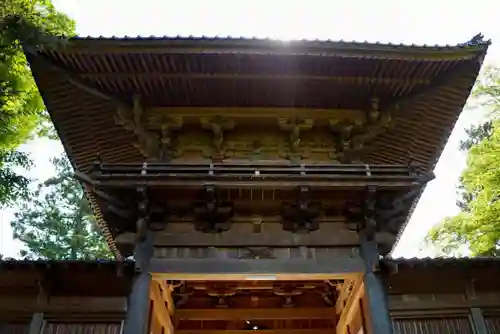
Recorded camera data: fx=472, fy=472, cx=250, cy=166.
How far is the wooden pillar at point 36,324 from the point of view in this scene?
725 cm

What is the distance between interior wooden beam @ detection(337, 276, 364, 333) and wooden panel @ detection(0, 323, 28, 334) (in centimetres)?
551

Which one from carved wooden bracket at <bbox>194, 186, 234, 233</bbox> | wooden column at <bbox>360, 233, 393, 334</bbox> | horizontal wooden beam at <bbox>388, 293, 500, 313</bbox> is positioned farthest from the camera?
carved wooden bracket at <bbox>194, 186, 234, 233</bbox>

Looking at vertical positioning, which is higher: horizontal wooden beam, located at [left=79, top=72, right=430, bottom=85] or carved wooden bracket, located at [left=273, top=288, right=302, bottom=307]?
horizontal wooden beam, located at [left=79, top=72, right=430, bottom=85]

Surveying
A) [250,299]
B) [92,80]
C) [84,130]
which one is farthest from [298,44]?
[250,299]

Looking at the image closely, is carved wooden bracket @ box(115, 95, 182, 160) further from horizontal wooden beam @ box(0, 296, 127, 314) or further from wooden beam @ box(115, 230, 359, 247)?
horizontal wooden beam @ box(0, 296, 127, 314)

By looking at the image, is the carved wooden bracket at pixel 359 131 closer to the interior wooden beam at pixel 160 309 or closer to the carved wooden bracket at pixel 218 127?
the carved wooden bracket at pixel 218 127

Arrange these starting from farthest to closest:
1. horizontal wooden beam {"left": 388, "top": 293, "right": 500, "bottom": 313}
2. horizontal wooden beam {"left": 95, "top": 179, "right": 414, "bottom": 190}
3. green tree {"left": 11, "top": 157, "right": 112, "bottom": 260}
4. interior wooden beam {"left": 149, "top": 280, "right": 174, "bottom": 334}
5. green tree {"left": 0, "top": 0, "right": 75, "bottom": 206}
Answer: green tree {"left": 11, "top": 157, "right": 112, "bottom": 260} → green tree {"left": 0, "top": 0, "right": 75, "bottom": 206} → interior wooden beam {"left": 149, "top": 280, "right": 174, "bottom": 334} → horizontal wooden beam {"left": 95, "top": 179, "right": 414, "bottom": 190} → horizontal wooden beam {"left": 388, "top": 293, "right": 500, "bottom": 313}

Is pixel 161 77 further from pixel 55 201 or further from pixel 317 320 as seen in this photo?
pixel 55 201

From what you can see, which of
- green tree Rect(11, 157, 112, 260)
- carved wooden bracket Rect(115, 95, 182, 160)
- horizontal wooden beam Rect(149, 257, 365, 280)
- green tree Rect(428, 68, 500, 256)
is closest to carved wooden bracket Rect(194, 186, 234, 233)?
horizontal wooden beam Rect(149, 257, 365, 280)

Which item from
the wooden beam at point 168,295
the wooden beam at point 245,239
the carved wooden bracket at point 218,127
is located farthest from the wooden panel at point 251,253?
the carved wooden bracket at point 218,127

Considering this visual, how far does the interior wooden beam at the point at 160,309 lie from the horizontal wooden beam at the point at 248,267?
0.49m

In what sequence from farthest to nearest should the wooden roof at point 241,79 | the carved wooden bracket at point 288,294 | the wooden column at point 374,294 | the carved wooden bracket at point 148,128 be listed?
the carved wooden bracket at point 288,294, the carved wooden bracket at point 148,128, the wooden roof at point 241,79, the wooden column at point 374,294

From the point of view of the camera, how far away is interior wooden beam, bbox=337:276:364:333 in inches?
326

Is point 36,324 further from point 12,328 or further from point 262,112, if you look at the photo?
point 262,112
